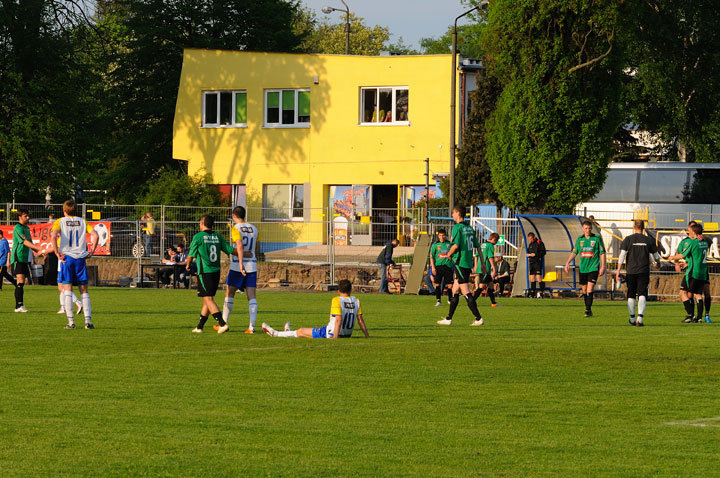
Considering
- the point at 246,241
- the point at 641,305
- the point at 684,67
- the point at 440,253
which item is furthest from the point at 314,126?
the point at 246,241

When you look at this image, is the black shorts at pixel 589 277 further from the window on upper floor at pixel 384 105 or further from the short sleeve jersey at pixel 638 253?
the window on upper floor at pixel 384 105

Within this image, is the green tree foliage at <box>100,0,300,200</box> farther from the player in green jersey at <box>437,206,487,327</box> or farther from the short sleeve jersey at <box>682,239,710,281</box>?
the player in green jersey at <box>437,206,487,327</box>

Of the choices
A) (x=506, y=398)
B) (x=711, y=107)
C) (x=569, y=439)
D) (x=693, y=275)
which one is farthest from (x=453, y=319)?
(x=711, y=107)

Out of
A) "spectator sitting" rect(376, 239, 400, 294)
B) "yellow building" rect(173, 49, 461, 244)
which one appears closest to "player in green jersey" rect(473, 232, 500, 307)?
"spectator sitting" rect(376, 239, 400, 294)

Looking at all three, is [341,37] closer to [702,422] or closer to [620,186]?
[620,186]

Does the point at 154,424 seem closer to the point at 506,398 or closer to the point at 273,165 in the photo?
the point at 506,398

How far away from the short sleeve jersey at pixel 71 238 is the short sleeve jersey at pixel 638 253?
9604mm

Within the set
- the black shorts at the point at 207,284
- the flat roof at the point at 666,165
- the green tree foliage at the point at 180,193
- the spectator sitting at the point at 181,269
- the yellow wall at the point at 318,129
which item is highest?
the yellow wall at the point at 318,129

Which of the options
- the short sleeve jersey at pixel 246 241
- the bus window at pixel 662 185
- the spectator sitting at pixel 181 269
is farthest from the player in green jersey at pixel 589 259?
the bus window at pixel 662 185

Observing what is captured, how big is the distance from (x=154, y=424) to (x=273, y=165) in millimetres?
43077

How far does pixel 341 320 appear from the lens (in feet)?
54.9

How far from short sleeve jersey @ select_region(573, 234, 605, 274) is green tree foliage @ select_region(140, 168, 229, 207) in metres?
24.8

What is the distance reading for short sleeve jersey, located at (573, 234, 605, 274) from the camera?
24000 mm

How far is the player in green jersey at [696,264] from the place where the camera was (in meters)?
22.5
